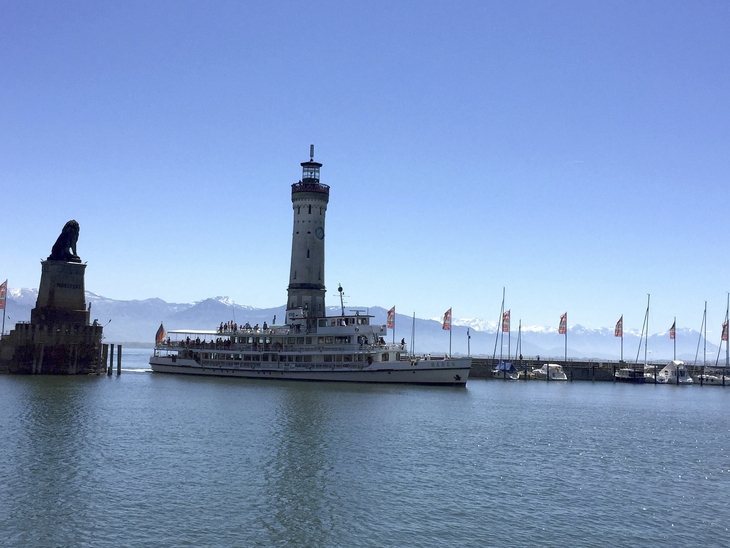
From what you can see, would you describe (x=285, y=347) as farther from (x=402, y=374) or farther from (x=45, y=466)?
(x=45, y=466)

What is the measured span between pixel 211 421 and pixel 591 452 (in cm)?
2440

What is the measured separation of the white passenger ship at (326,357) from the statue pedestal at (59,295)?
1631 centimetres

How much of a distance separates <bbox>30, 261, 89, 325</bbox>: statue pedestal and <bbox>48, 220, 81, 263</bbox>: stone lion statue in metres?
1.28

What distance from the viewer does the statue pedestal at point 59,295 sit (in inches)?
3359

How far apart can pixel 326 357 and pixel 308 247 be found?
1858 cm

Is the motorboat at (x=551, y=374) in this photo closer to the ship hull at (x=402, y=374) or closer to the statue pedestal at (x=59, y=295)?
the ship hull at (x=402, y=374)

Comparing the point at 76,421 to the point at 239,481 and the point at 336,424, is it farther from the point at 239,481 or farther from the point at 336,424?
the point at 239,481

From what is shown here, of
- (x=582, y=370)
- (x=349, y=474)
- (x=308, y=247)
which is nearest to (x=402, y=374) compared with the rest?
(x=308, y=247)

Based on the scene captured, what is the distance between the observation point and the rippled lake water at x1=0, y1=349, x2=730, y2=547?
1017 inches

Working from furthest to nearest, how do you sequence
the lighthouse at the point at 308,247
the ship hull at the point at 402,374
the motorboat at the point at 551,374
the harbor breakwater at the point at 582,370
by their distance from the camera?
the harbor breakwater at the point at 582,370 < the motorboat at the point at 551,374 < the lighthouse at the point at 308,247 < the ship hull at the point at 402,374

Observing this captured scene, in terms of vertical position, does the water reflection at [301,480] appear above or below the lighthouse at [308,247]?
below

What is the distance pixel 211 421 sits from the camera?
5006 cm

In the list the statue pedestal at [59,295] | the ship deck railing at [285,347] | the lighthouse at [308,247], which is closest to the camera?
the ship deck railing at [285,347]

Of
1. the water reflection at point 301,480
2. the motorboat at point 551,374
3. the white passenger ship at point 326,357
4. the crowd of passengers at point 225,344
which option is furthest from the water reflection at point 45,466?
the motorboat at point 551,374
